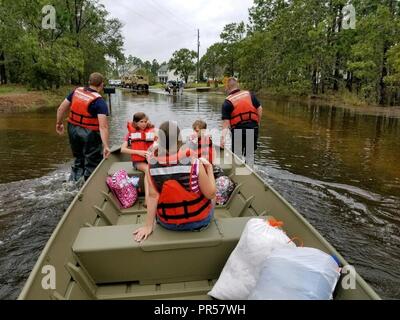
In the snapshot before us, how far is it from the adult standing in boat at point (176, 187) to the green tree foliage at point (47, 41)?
26.6 m

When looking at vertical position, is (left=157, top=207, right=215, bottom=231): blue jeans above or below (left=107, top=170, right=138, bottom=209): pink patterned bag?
above

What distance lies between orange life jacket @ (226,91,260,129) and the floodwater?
1.87 m

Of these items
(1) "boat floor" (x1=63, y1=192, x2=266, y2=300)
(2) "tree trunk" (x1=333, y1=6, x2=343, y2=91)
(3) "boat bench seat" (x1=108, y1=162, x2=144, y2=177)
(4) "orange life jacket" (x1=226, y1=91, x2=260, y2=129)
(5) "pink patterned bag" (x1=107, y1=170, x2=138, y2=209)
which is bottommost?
(1) "boat floor" (x1=63, y1=192, x2=266, y2=300)

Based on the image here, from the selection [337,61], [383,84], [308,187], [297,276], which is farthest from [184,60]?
[297,276]

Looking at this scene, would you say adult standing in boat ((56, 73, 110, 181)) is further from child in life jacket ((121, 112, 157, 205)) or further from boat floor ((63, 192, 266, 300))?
boat floor ((63, 192, 266, 300))

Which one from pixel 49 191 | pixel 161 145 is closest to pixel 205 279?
pixel 161 145

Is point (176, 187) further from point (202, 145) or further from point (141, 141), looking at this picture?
point (141, 141)

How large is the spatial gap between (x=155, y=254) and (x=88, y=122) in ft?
13.1

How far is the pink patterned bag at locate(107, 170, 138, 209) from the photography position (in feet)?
19.0

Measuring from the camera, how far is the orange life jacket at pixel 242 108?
23.9ft

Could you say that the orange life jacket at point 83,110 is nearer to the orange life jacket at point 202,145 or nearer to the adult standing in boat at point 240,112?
the orange life jacket at point 202,145

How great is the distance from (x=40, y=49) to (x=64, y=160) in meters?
20.3

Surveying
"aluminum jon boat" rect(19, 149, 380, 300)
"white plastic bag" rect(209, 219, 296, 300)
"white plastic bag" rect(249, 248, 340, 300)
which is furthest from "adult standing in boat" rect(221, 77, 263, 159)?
"white plastic bag" rect(249, 248, 340, 300)

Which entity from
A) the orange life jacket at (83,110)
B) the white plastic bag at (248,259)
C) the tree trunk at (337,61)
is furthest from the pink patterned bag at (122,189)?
the tree trunk at (337,61)
